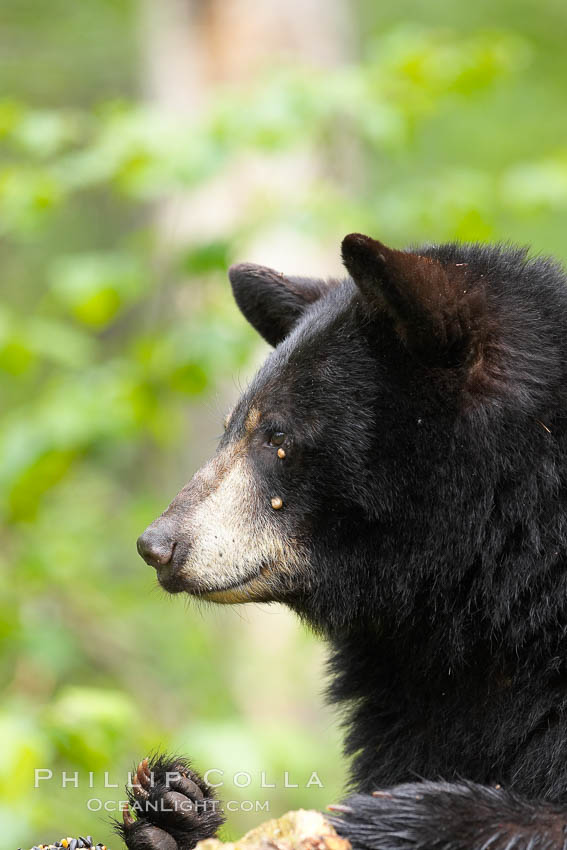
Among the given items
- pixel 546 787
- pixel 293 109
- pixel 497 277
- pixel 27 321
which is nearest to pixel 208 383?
pixel 27 321

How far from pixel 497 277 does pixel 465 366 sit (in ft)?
1.09

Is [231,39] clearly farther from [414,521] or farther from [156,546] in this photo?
[414,521]

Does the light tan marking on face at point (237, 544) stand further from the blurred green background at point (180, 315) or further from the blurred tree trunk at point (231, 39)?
Result: the blurred tree trunk at point (231, 39)

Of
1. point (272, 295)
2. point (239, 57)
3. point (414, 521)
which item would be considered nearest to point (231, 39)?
point (239, 57)

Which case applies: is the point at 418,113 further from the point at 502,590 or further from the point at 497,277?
the point at 502,590

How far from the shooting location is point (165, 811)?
9.59 feet

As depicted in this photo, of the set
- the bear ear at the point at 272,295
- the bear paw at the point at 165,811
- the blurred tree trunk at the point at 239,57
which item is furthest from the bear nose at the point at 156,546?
the blurred tree trunk at the point at 239,57

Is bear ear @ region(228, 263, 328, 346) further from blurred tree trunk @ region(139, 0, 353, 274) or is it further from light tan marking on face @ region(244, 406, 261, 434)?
blurred tree trunk @ region(139, 0, 353, 274)

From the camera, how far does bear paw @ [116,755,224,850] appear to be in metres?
2.92

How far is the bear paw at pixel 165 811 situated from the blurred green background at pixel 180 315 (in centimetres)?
47

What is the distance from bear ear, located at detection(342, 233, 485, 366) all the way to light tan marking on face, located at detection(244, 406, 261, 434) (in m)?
0.51

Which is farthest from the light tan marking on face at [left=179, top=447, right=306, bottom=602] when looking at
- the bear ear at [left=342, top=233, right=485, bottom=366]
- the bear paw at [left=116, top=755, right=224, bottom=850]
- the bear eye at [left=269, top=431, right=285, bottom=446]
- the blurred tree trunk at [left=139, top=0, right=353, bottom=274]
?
the blurred tree trunk at [left=139, top=0, right=353, bottom=274]

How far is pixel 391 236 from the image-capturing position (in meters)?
6.14

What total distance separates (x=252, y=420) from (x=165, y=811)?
113 cm
